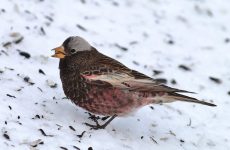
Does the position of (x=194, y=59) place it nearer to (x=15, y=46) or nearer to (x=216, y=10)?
(x=216, y=10)

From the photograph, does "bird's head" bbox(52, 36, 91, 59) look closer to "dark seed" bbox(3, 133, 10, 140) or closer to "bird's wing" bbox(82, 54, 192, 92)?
"bird's wing" bbox(82, 54, 192, 92)

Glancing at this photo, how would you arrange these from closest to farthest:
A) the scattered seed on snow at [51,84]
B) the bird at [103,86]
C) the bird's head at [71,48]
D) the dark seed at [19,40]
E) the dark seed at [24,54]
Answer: the bird at [103,86], the bird's head at [71,48], the scattered seed on snow at [51,84], the dark seed at [24,54], the dark seed at [19,40]

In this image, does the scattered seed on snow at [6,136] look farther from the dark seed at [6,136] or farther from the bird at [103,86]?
the bird at [103,86]

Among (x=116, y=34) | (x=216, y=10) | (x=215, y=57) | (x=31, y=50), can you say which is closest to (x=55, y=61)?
(x=31, y=50)

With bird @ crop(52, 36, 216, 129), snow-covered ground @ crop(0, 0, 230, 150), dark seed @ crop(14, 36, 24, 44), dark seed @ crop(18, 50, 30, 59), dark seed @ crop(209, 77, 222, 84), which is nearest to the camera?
snow-covered ground @ crop(0, 0, 230, 150)

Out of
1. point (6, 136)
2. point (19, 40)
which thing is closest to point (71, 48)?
point (6, 136)

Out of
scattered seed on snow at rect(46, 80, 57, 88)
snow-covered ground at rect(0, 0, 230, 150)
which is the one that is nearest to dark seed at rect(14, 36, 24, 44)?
snow-covered ground at rect(0, 0, 230, 150)

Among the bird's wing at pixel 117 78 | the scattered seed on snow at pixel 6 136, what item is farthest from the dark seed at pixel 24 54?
the scattered seed on snow at pixel 6 136
